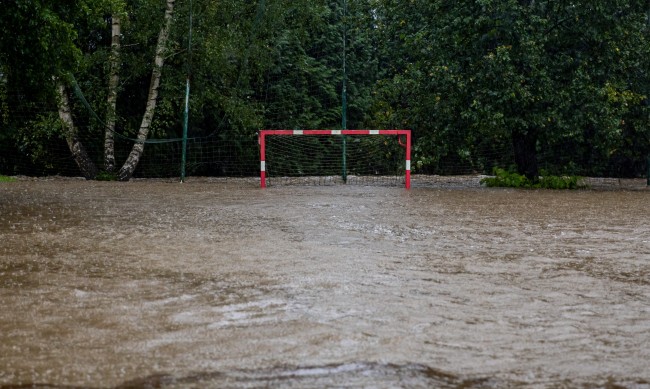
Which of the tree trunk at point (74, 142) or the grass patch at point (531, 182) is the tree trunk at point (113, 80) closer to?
the tree trunk at point (74, 142)

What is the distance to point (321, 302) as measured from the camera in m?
6.02

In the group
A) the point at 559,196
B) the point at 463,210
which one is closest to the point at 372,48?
the point at 559,196

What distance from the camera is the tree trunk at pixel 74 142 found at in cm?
2444

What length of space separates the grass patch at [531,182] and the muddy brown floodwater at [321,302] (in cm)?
979

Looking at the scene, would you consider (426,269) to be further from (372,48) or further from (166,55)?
(372,48)

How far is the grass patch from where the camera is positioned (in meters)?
21.9

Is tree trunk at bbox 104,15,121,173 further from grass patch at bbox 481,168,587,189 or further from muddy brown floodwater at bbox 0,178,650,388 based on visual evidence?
muddy brown floodwater at bbox 0,178,650,388

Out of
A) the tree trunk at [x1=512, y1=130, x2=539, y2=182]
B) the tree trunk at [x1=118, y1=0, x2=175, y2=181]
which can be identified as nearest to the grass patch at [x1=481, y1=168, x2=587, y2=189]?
the tree trunk at [x1=512, y1=130, x2=539, y2=182]

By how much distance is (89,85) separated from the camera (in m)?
24.8

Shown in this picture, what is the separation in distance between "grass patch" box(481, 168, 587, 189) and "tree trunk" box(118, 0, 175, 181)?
8.80 meters

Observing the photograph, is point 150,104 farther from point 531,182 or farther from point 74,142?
point 531,182

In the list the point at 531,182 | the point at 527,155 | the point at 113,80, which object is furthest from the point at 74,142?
the point at 531,182

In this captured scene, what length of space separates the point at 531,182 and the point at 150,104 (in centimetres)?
990

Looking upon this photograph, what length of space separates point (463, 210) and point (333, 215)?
2.34 metres
